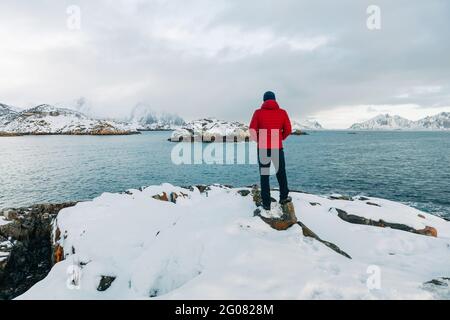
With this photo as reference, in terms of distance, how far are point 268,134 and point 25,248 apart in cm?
1545

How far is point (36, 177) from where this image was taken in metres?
47.7

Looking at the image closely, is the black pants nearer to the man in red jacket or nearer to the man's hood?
the man in red jacket

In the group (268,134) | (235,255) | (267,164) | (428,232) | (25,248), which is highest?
(268,134)

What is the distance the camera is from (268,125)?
912cm

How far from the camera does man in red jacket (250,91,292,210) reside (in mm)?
9102

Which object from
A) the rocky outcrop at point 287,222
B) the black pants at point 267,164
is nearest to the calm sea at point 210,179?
the rocky outcrop at point 287,222

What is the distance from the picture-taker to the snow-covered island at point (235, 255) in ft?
18.2

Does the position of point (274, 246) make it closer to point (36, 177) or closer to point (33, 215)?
point (33, 215)

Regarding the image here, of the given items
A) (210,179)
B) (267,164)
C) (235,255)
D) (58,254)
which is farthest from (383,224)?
(210,179)

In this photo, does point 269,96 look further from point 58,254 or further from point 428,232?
point 58,254

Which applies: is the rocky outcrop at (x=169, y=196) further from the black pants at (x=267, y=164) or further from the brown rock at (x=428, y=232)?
the brown rock at (x=428, y=232)

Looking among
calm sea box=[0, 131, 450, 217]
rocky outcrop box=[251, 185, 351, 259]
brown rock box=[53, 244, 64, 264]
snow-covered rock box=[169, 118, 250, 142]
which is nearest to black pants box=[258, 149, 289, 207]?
rocky outcrop box=[251, 185, 351, 259]

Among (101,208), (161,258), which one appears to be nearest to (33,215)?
(101,208)
